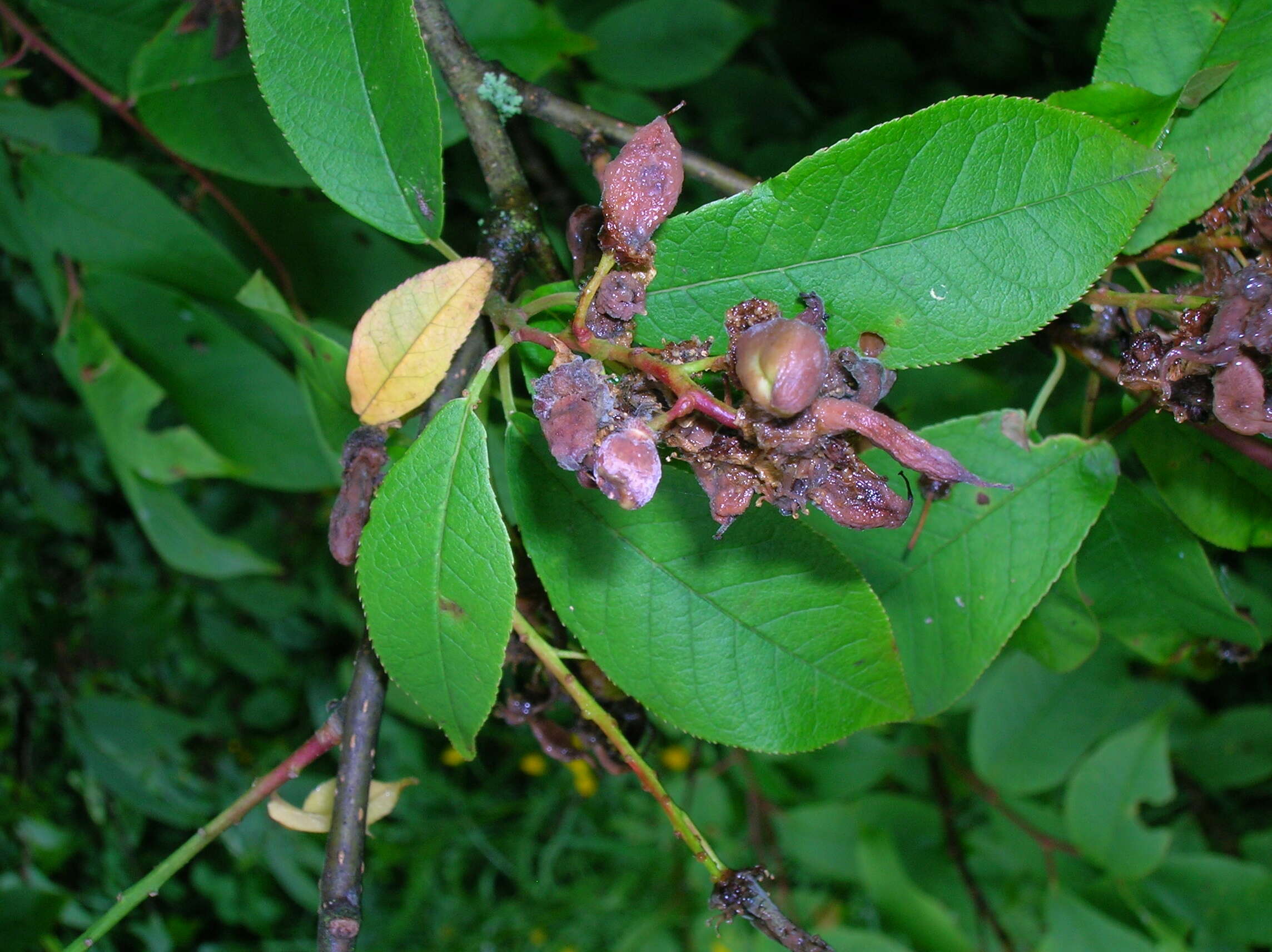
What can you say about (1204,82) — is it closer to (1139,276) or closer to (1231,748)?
(1139,276)

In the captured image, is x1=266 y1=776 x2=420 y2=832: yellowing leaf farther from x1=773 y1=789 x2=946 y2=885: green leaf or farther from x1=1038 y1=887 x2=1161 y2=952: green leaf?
x1=773 y1=789 x2=946 y2=885: green leaf

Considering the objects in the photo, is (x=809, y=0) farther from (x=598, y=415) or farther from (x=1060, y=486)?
(x=598, y=415)

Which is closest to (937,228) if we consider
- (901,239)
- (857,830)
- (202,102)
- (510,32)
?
(901,239)

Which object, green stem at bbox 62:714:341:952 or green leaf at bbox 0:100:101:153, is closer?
green stem at bbox 62:714:341:952

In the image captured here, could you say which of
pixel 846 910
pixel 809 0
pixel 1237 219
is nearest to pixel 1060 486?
pixel 1237 219

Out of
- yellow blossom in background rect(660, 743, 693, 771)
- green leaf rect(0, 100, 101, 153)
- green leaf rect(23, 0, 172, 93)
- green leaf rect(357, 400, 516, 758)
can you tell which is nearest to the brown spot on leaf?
green leaf rect(357, 400, 516, 758)

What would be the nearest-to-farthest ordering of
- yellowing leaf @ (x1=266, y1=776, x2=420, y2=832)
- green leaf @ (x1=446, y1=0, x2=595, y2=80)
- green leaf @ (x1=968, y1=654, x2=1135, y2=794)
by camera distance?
yellowing leaf @ (x1=266, y1=776, x2=420, y2=832) < green leaf @ (x1=446, y1=0, x2=595, y2=80) < green leaf @ (x1=968, y1=654, x2=1135, y2=794)
